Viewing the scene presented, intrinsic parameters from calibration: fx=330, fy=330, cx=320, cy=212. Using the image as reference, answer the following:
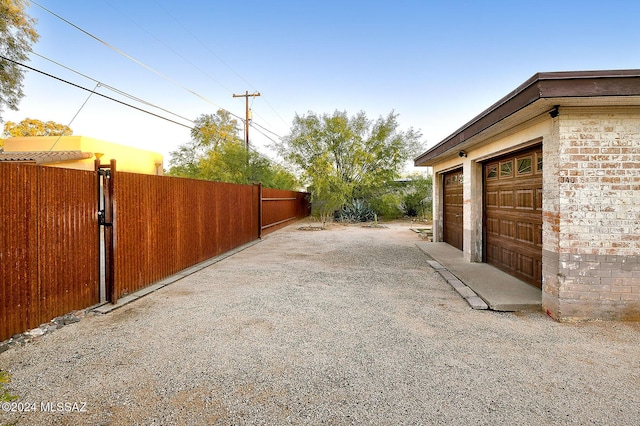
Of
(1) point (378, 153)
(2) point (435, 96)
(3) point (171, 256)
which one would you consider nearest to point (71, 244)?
(3) point (171, 256)

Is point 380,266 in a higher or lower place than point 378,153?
lower

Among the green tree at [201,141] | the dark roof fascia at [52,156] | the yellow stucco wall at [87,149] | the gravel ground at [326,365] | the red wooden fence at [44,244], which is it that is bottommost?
the gravel ground at [326,365]

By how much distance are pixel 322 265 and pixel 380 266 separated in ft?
3.99

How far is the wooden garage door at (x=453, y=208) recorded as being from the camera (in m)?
8.56

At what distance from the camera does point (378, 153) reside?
1953 centimetres

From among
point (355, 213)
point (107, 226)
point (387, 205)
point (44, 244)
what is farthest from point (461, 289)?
point (387, 205)

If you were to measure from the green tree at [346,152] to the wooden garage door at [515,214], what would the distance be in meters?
12.1

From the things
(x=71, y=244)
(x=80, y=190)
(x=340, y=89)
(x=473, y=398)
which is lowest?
(x=473, y=398)

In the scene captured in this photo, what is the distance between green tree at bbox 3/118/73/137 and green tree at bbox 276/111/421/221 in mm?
17376

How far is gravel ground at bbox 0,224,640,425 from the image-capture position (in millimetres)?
2098

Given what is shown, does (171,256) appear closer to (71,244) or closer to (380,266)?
(71,244)

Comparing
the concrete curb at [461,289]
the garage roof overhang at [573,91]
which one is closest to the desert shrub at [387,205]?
the concrete curb at [461,289]

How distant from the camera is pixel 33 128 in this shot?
24188 mm

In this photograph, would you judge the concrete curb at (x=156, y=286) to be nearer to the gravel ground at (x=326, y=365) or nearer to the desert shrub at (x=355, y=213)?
the gravel ground at (x=326, y=365)
